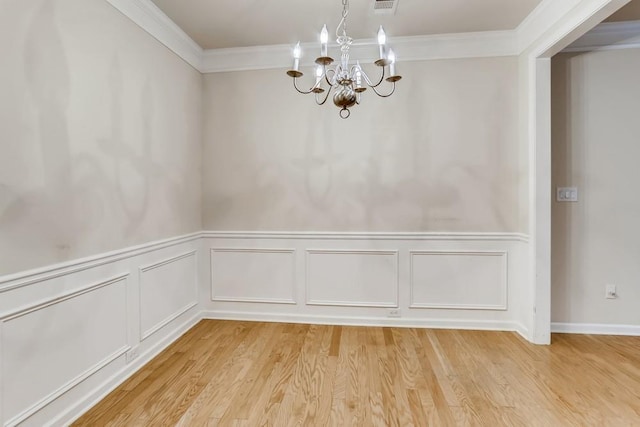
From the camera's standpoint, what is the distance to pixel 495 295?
3.39m

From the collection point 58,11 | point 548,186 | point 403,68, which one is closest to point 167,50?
point 58,11

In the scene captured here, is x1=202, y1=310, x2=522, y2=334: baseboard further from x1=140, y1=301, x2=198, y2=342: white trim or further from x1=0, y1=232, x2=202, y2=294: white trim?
x1=0, y1=232, x2=202, y2=294: white trim

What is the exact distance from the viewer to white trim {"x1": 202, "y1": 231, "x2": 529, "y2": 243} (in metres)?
3.35

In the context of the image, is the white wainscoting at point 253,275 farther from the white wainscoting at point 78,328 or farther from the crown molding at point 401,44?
the crown molding at point 401,44

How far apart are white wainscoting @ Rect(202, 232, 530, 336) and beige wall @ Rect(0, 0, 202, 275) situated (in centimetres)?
91

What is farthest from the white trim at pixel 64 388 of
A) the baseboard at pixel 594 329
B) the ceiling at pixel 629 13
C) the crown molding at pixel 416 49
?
the ceiling at pixel 629 13

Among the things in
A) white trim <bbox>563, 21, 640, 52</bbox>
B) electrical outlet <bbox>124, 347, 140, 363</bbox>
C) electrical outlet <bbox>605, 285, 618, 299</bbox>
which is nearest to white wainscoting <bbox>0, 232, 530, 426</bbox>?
electrical outlet <bbox>124, 347, 140, 363</bbox>

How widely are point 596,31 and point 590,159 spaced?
114 centimetres

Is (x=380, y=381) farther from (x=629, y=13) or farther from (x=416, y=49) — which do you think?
(x=629, y=13)

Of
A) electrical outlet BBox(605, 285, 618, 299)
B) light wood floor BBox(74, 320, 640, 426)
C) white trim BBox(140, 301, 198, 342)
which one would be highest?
electrical outlet BBox(605, 285, 618, 299)

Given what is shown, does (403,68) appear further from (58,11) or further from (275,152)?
(58,11)

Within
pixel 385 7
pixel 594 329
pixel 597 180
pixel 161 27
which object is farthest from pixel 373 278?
pixel 161 27

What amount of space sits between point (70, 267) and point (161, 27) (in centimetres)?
206

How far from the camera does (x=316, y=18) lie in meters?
2.94
